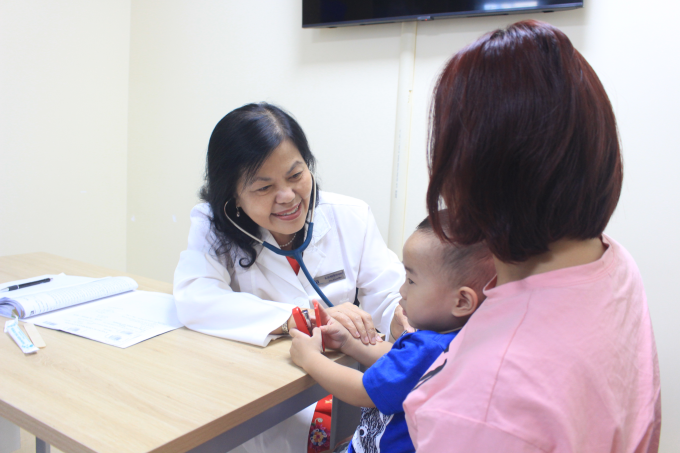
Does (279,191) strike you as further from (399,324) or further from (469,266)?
(469,266)

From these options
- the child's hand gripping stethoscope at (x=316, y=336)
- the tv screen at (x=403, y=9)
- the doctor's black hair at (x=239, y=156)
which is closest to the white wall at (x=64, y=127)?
the tv screen at (x=403, y=9)

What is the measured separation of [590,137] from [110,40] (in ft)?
11.1

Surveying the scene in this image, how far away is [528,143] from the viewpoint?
45 cm

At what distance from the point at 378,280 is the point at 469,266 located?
71cm

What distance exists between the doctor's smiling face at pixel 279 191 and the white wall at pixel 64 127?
2071 mm

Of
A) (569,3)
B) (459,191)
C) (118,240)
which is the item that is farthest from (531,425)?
(118,240)

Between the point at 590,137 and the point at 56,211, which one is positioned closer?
the point at 590,137

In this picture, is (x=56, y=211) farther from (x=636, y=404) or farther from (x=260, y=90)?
Result: (x=636, y=404)

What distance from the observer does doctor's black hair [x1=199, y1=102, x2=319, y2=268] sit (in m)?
1.23

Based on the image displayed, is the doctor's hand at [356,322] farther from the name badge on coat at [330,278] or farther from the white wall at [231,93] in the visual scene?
the white wall at [231,93]

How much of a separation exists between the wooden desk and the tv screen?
170 cm

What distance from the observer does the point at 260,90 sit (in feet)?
9.07

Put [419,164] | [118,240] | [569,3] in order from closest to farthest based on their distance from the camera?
1. [569,3]
2. [419,164]
3. [118,240]

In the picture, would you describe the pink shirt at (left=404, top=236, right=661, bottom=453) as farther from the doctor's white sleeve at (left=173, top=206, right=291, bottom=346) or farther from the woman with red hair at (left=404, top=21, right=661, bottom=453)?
the doctor's white sleeve at (left=173, top=206, right=291, bottom=346)
